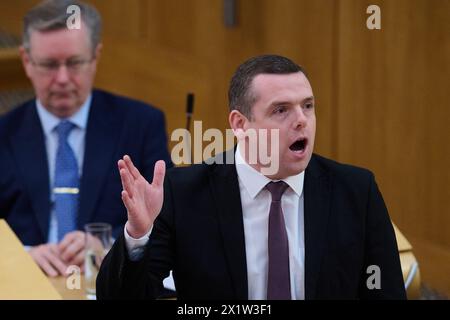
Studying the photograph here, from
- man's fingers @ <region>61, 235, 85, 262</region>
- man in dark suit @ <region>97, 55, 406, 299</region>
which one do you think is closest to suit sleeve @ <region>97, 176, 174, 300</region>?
man in dark suit @ <region>97, 55, 406, 299</region>

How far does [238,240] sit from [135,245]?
0.49ft

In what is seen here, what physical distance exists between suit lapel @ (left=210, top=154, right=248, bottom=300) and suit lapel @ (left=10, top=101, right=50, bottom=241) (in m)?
1.01

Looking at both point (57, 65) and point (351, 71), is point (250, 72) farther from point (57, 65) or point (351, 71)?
point (351, 71)

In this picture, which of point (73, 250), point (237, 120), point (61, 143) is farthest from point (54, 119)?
point (237, 120)

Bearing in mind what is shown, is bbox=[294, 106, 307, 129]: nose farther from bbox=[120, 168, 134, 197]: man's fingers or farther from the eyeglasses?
the eyeglasses

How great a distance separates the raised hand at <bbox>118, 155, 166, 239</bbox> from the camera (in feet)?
3.44

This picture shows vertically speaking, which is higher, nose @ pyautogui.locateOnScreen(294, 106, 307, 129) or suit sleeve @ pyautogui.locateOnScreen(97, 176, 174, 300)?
nose @ pyautogui.locateOnScreen(294, 106, 307, 129)

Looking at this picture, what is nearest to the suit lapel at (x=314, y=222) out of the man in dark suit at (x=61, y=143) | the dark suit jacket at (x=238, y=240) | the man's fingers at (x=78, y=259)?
the dark suit jacket at (x=238, y=240)

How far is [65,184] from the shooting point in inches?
87.4
